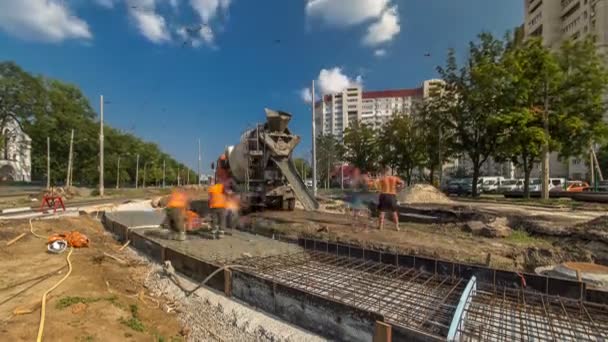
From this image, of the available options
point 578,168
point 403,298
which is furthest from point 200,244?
point 578,168

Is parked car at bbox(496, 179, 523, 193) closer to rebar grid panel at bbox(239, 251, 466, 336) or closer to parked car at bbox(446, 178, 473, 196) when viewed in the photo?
parked car at bbox(446, 178, 473, 196)

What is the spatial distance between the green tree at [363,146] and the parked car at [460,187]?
8949 mm

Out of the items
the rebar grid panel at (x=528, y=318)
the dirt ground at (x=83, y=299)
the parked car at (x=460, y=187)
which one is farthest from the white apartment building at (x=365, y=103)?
the rebar grid panel at (x=528, y=318)

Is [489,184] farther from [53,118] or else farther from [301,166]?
[53,118]

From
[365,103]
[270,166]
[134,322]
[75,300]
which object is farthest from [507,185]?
[365,103]

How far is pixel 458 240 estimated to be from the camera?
7852mm

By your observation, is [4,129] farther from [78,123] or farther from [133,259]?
[133,259]

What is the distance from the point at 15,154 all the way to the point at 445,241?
6286 centimetres

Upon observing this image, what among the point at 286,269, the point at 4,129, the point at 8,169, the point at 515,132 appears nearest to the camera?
the point at 286,269

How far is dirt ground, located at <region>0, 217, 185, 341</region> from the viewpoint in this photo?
12.6ft

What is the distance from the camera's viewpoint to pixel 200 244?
743cm

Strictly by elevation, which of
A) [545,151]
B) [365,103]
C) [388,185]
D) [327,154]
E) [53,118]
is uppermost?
[365,103]

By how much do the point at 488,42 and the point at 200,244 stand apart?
25.0 metres

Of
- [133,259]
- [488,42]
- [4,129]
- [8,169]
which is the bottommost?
[133,259]
